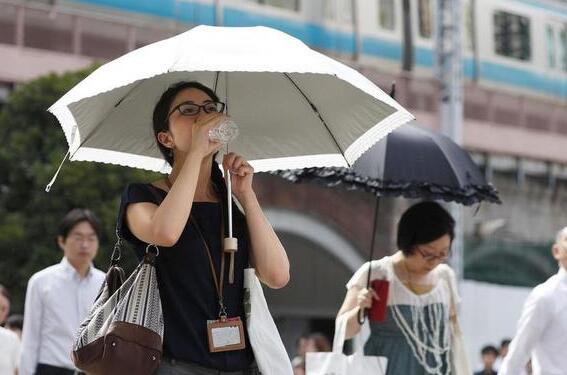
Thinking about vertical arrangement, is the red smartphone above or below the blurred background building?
below

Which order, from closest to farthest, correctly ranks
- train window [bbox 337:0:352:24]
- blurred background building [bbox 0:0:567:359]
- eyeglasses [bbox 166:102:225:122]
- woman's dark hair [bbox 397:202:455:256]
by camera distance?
eyeglasses [bbox 166:102:225:122]
woman's dark hair [bbox 397:202:455:256]
blurred background building [bbox 0:0:567:359]
train window [bbox 337:0:352:24]

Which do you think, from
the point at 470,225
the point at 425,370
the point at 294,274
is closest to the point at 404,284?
the point at 425,370

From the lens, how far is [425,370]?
6.46m

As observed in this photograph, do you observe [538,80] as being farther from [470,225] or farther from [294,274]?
[294,274]

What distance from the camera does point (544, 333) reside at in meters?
6.06

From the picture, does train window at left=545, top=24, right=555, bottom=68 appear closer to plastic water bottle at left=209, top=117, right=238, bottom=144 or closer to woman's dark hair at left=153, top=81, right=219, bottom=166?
woman's dark hair at left=153, top=81, right=219, bottom=166

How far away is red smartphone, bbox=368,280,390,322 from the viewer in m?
6.38

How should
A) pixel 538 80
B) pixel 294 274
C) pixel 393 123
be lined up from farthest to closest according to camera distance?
pixel 538 80 < pixel 294 274 < pixel 393 123

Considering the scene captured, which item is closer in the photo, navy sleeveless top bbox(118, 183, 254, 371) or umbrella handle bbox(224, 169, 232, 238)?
navy sleeveless top bbox(118, 183, 254, 371)

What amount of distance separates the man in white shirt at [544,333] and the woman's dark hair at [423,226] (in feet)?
1.72

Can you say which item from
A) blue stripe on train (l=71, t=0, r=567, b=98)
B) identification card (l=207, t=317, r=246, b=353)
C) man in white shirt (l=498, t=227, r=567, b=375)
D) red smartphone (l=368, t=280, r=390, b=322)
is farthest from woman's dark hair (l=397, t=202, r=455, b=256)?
blue stripe on train (l=71, t=0, r=567, b=98)

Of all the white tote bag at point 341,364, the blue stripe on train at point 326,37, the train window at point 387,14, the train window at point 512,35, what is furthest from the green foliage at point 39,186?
the train window at point 512,35

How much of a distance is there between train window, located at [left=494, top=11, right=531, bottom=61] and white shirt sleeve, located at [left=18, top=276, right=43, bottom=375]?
79.7 feet

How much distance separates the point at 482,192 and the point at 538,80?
25663 mm
